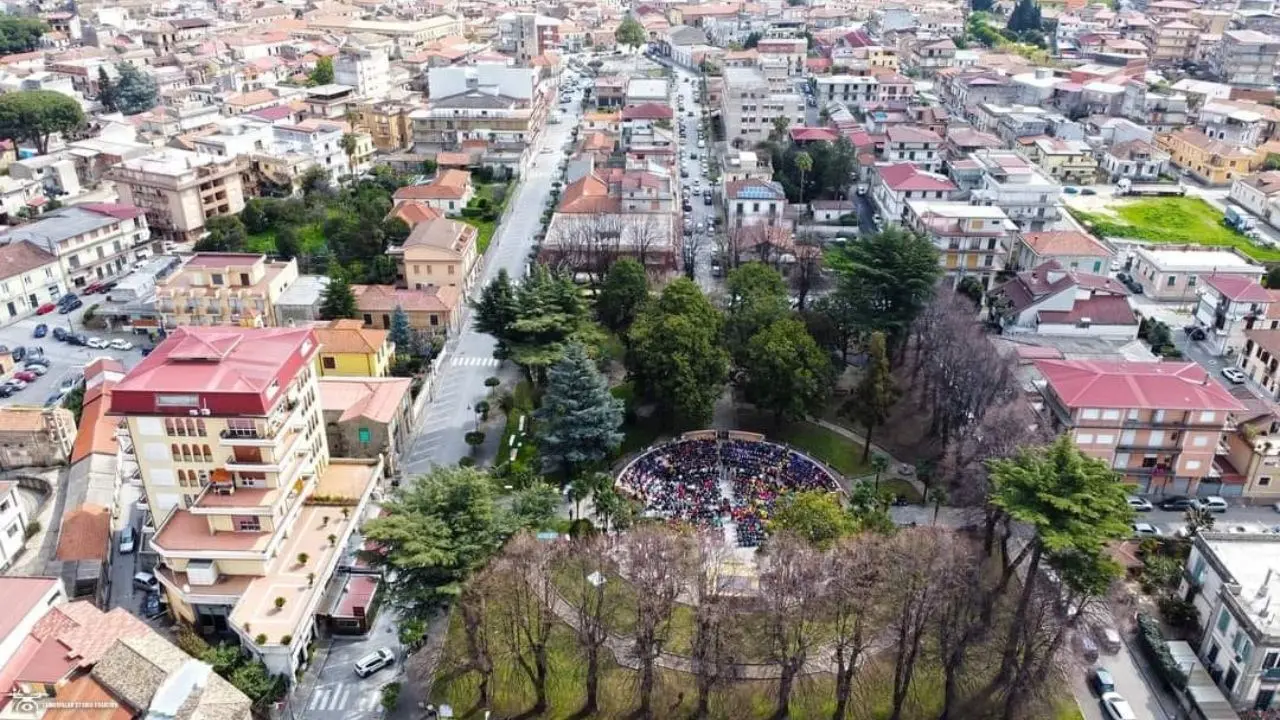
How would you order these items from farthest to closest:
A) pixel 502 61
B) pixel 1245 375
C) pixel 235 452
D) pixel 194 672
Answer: pixel 502 61
pixel 1245 375
pixel 235 452
pixel 194 672

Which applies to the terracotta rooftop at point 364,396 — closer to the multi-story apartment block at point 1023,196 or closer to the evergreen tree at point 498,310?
the evergreen tree at point 498,310

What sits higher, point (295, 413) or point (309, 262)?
point (295, 413)

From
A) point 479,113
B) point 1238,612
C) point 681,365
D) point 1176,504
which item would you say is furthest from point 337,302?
point 1238,612

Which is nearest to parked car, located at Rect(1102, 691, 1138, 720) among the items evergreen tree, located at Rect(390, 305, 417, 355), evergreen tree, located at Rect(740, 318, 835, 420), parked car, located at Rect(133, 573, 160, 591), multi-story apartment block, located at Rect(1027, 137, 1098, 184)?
evergreen tree, located at Rect(740, 318, 835, 420)

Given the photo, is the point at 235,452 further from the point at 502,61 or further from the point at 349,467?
the point at 502,61

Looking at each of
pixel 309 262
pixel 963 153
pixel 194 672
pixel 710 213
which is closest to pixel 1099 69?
pixel 963 153
